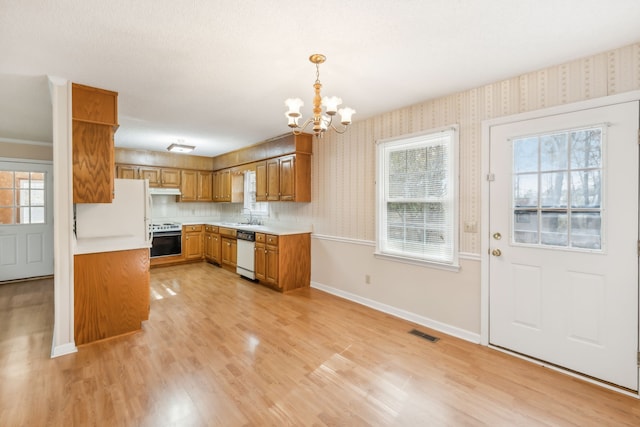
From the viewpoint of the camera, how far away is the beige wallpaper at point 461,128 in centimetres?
228

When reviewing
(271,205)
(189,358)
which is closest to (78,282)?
(189,358)

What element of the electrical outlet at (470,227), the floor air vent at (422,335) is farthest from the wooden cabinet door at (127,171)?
the electrical outlet at (470,227)

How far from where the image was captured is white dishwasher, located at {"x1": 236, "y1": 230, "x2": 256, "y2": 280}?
5.03 meters

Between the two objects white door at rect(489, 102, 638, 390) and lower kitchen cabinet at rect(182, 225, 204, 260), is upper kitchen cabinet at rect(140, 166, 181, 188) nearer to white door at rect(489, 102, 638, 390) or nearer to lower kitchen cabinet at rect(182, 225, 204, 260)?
lower kitchen cabinet at rect(182, 225, 204, 260)

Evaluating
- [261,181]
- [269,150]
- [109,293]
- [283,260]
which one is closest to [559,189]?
[283,260]

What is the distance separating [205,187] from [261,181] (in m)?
2.29

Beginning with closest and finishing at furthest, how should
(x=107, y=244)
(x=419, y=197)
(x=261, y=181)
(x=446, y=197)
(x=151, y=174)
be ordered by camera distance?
(x=107, y=244) < (x=446, y=197) < (x=419, y=197) < (x=261, y=181) < (x=151, y=174)

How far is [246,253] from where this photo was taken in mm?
5195

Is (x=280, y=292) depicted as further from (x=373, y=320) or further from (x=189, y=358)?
(x=189, y=358)

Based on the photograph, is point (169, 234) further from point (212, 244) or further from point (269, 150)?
point (269, 150)

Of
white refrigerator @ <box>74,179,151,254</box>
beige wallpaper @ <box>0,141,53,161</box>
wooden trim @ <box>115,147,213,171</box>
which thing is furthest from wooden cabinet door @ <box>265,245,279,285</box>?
beige wallpaper @ <box>0,141,53,161</box>

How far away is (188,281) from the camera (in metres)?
5.04

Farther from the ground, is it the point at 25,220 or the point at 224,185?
the point at 224,185

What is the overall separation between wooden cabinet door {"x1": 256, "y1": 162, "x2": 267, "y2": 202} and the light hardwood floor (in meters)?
2.46
